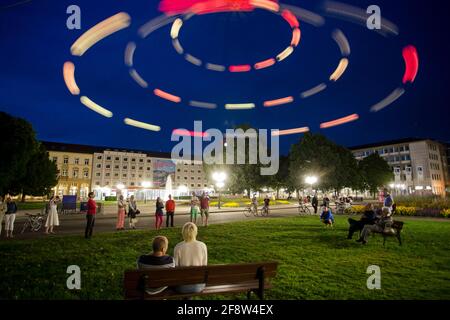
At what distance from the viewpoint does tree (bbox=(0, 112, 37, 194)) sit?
3628 cm

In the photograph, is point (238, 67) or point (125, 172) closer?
point (238, 67)

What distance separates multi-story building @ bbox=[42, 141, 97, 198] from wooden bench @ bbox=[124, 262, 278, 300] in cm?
10456

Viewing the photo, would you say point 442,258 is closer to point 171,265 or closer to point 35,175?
point 171,265

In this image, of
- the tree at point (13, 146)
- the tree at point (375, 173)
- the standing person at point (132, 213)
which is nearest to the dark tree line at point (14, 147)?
the tree at point (13, 146)

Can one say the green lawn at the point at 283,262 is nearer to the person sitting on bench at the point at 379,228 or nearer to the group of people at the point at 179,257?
the person sitting on bench at the point at 379,228

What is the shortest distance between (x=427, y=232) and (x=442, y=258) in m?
6.91

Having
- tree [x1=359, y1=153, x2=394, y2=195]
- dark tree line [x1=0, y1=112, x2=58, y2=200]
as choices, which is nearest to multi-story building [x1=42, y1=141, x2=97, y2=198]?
dark tree line [x1=0, y1=112, x2=58, y2=200]

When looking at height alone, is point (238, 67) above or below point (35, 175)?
above

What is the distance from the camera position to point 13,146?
36969 mm

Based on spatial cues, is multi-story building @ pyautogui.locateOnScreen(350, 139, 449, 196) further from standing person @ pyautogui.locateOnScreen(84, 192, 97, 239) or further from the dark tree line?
standing person @ pyautogui.locateOnScreen(84, 192, 97, 239)

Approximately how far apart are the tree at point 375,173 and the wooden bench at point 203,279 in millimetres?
83870
